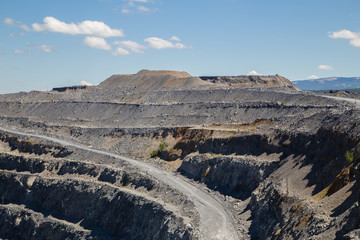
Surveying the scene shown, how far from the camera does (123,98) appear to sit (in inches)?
3971

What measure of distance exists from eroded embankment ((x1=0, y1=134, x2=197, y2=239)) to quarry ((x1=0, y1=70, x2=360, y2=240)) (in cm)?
16

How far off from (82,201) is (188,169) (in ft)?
39.9

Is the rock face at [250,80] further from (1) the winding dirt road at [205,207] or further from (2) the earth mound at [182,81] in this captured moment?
(1) the winding dirt road at [205,207]

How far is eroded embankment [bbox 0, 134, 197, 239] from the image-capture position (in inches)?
1585

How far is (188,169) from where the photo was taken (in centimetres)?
5359

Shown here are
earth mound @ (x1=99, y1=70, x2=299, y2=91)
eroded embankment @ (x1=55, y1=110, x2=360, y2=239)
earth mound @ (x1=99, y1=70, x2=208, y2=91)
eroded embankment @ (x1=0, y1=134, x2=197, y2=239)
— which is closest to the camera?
→ eroded embankment @ (x1=55, y1=110, x2=360, y2=239)

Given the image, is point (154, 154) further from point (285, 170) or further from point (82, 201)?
point (285, 170)

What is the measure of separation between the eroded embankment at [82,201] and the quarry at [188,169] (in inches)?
6.1

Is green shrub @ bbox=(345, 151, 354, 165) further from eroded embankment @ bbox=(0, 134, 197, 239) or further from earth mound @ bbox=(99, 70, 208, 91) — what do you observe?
earth mound @ bbox=(99, 70, 208, 91)

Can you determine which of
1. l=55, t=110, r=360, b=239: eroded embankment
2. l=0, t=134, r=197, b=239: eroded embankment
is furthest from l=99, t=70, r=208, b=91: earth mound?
l=55, t=110, r=360, b=239: eroded embankment

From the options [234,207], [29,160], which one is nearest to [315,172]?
[234,207]

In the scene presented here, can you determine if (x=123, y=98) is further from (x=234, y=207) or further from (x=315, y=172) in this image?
(x=315, y=172)

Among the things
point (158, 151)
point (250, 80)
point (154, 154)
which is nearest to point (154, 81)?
point (250, 80)

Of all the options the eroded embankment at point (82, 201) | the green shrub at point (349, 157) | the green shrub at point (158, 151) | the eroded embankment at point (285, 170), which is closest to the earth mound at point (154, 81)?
the green shrub at point (158, 151)
